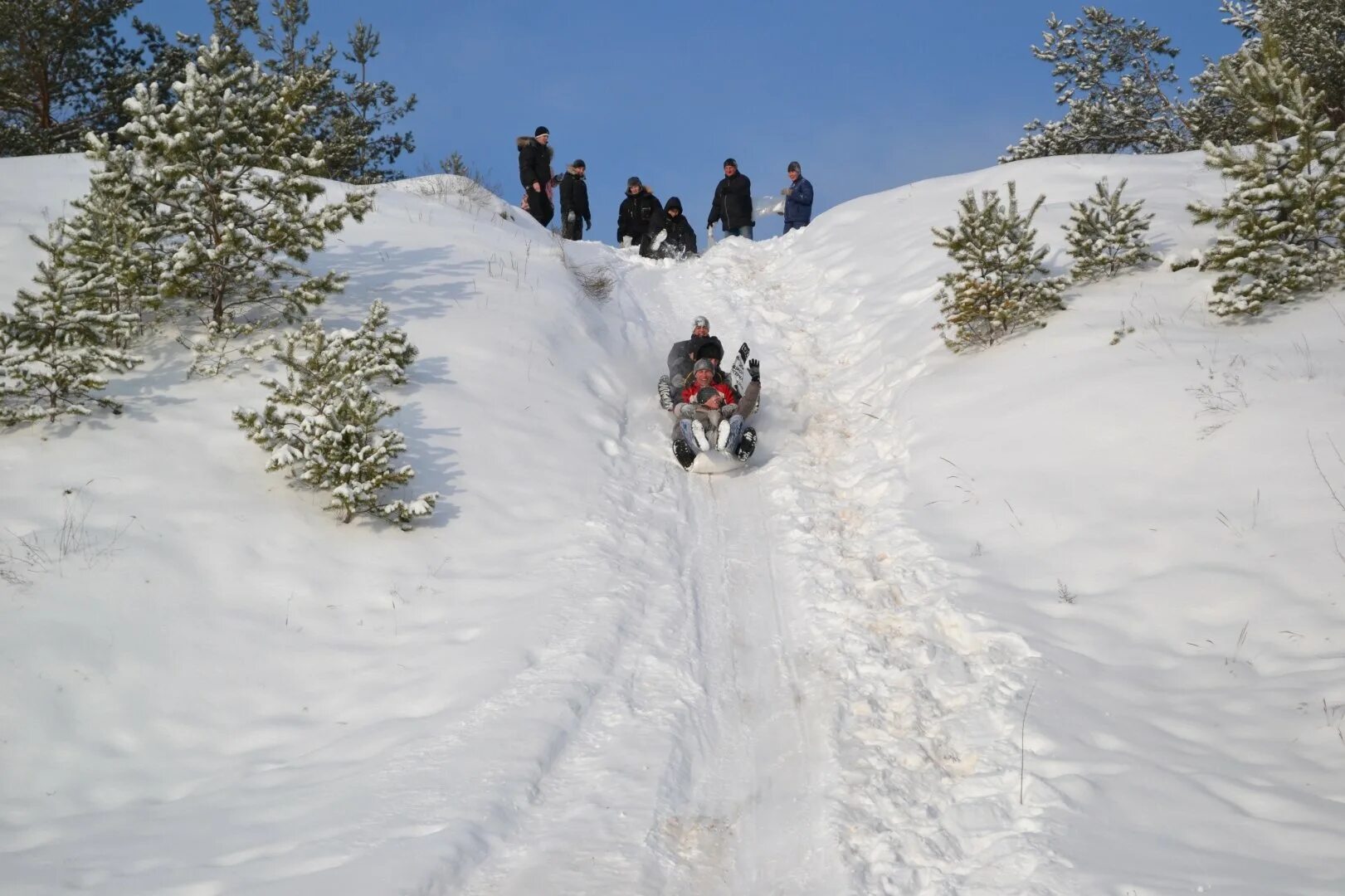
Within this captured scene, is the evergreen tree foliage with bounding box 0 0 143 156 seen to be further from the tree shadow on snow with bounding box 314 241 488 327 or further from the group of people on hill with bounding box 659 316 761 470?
the group of people on hill with bounding box 659 316 761 470

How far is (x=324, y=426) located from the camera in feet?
25.7

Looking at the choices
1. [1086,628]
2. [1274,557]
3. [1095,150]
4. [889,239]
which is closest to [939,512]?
[1086,628]

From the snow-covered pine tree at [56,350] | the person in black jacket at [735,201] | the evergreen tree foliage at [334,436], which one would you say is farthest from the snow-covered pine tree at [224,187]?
the person in black jacket at [735,201]

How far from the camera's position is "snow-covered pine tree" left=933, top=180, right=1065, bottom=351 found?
10859 mm

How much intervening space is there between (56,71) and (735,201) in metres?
13.8

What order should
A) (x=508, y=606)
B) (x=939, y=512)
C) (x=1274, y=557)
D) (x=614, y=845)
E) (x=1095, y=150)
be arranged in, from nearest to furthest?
1. (x=614, y=845)
2. (x=1274, y=557)
3. (x=508, y=606)
4. (x=939, y=512)
5. (x=1095, y=150)

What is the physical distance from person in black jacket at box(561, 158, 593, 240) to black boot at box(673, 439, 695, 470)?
35.2ft

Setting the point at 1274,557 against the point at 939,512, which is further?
the point at 939,512

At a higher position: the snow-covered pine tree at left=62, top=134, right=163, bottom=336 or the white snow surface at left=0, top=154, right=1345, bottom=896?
the snow-covered pine tree at left=62, top=134, right=163, bottom=336

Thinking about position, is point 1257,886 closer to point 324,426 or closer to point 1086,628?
point 1086,628

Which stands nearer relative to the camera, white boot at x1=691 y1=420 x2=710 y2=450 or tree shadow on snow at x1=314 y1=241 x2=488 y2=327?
white boot at x1=691 y1=420 x2=710 y2=450

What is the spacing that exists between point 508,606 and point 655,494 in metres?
2.76

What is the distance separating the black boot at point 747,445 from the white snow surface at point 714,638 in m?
0.24

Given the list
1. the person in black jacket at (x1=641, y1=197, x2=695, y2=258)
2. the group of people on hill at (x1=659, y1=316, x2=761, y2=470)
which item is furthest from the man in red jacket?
the person in black jacket at (x1=641, y1=197, x2=695, y2=258)
